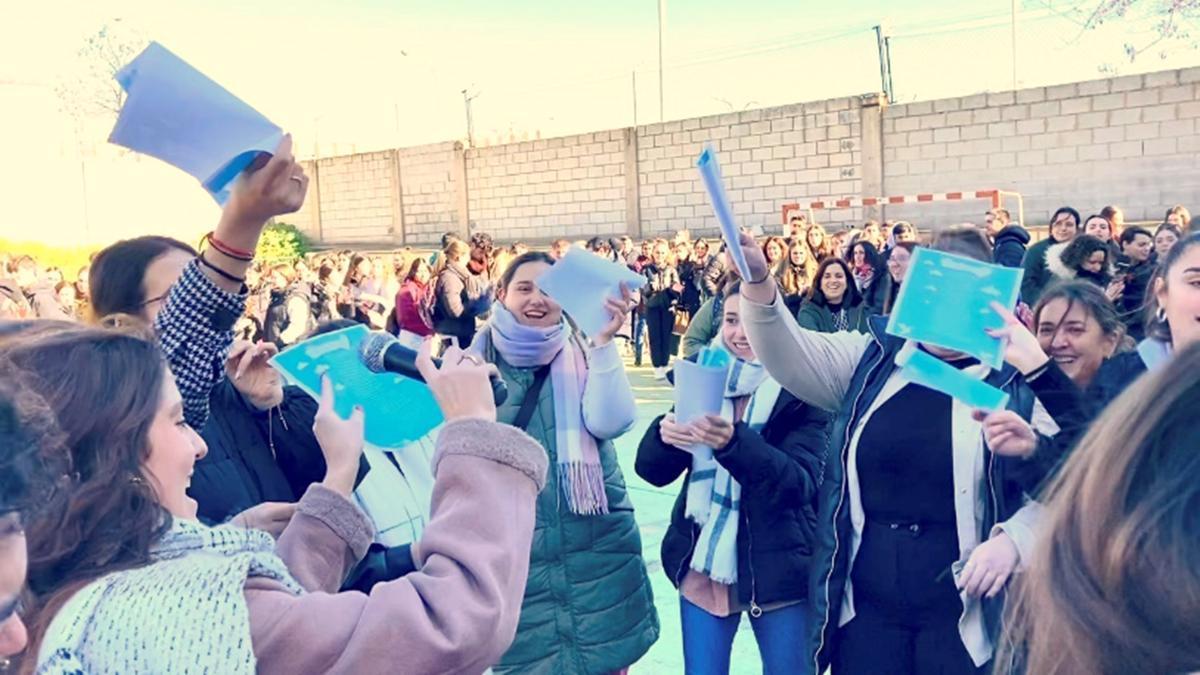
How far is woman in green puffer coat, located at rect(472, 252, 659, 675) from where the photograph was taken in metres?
2.63

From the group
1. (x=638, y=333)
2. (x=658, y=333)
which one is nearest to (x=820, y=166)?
(x=638, y=333)

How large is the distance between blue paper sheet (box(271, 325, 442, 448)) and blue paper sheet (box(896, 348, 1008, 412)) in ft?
3.39

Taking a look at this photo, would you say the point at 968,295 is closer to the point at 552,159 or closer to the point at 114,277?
the point at 114,277

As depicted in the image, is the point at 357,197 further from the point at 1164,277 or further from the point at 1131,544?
the point at 1131,544

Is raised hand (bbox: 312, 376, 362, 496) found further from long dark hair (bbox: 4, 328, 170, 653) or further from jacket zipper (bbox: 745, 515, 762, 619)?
jacket zipper (bbox: 745, 515, 762, 619)

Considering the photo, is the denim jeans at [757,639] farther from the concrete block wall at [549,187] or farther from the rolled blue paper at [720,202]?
the concrete block wall at [549,187]

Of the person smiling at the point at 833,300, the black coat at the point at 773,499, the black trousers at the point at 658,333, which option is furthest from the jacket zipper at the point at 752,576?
the black trousers at the point at 658,333

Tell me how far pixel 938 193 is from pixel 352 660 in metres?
16.2

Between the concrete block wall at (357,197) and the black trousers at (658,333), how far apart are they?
14.5m

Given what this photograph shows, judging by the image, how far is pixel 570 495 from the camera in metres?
2.68

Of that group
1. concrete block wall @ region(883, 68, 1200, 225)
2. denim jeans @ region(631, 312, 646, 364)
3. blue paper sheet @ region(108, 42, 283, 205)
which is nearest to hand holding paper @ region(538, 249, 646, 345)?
blue paper sheet @ region(108, 42, 283, 205)

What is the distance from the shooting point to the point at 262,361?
83.6 inches

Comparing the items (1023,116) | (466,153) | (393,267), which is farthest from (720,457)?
(466,153)

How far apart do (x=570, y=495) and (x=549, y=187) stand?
18.8 meters
